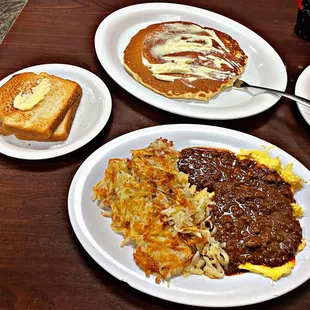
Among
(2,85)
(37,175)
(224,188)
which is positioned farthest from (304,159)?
(2,85)

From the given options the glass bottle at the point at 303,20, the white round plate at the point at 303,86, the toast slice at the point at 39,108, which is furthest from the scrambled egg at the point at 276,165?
the glass bottle at the point at 303,20

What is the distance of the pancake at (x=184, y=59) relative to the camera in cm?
191

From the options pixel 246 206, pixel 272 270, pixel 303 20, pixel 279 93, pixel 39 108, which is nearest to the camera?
pixel 272 270

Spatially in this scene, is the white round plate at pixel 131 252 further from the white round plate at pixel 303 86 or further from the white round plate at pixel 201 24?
the white round plate at pixel 303 86

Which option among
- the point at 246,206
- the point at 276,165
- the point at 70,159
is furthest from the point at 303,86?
the point at 70,159

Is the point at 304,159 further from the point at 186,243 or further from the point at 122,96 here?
the point at 122,96

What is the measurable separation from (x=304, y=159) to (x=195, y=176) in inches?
20.1

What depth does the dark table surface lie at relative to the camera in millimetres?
1255

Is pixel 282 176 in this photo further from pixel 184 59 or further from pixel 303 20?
pixel 303 20

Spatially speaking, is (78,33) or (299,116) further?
(78,33)

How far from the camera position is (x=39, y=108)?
1.76 metres

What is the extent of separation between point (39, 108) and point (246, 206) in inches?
37.0

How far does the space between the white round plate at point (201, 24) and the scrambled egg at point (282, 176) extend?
257 mm

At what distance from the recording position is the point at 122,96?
190 centimetres
